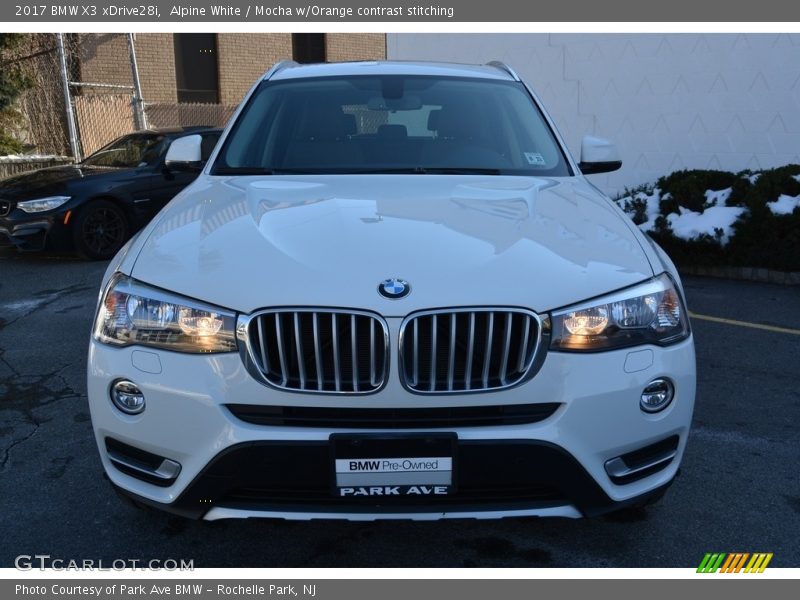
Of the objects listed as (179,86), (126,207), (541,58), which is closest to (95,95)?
(179,86)

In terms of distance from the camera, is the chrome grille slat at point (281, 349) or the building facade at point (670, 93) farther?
the building facade at point (670, 93)

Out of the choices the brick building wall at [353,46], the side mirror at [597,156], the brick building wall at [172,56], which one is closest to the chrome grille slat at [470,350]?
the side mirror at [597,156]

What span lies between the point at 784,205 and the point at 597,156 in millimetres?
4307

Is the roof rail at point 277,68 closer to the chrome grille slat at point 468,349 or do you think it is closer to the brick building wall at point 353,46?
the chrome grille slat at point 468,349

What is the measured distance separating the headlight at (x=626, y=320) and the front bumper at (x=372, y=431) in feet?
0.15

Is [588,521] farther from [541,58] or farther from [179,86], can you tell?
[179,86]

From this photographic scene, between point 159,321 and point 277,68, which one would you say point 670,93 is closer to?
point 277,68

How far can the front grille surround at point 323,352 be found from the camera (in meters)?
2.32

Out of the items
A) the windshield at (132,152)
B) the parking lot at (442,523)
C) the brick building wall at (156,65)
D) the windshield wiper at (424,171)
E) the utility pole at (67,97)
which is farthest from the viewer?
the brick building wall at (156,65)

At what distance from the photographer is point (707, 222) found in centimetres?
790

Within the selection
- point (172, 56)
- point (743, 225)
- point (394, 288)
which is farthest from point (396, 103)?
point (172, 56)

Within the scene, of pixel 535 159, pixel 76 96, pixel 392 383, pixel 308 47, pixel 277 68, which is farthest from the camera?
pixel 308 47

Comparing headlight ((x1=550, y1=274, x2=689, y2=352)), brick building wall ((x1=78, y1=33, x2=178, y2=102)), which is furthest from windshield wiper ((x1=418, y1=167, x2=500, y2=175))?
brick building wall ((x1=78, y1=33, x2=178, y2=102))

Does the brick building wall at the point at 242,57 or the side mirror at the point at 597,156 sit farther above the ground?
the side mirror at the point at 597,156
